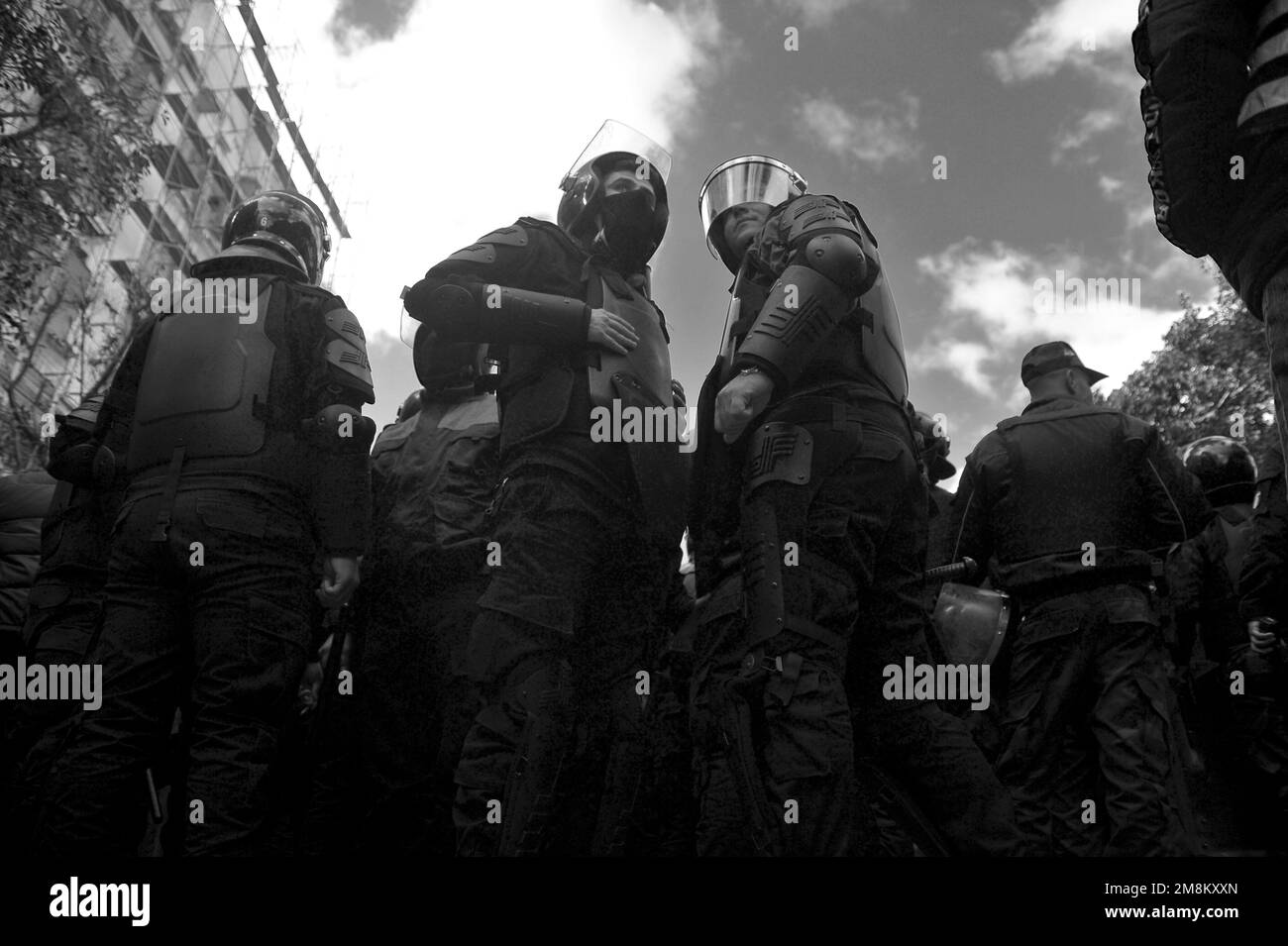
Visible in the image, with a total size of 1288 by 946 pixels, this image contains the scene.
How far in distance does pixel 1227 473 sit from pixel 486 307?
3688 mm

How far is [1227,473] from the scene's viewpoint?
4508 mm

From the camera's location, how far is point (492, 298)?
257cm

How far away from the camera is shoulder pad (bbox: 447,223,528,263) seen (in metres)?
2.71

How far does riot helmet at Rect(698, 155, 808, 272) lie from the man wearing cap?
1.18 meters

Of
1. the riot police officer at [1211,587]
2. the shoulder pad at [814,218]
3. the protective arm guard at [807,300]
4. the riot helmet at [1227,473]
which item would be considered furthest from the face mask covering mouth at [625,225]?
the riot helmet at [1227,473]

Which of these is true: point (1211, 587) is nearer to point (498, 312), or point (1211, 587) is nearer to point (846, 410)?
point (846, 410)

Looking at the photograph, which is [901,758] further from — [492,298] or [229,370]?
[229,370]

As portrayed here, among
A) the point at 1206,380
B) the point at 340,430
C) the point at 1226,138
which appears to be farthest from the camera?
the point at 1206,380

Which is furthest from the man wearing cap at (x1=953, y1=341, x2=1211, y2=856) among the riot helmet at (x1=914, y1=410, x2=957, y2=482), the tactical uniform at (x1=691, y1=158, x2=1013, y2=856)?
the tactical uniform at (x1=691, y1=158, x2=1013, y2=856)

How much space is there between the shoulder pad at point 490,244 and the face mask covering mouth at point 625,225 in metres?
0.26

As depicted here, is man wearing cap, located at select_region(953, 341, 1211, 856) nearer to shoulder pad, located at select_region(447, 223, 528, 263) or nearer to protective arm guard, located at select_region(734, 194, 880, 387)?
protective arm guard, located at select_region(734, 194, 880, 387)

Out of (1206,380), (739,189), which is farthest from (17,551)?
(1206,380)
